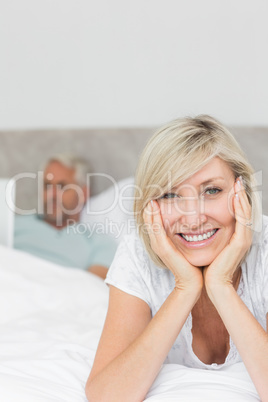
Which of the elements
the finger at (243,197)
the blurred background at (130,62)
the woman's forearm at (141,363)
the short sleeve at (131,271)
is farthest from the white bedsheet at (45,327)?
the blurred background at (130,62)

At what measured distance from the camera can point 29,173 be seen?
2629 mm

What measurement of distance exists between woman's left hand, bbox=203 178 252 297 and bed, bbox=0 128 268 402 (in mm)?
202

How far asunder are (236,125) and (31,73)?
1113 millimetres

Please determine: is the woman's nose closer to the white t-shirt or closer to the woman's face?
the woman's face

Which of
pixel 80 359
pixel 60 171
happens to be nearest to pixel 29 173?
pixel 60 171

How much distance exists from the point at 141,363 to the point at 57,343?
0.41 metres

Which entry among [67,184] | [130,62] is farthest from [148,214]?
[130,62]

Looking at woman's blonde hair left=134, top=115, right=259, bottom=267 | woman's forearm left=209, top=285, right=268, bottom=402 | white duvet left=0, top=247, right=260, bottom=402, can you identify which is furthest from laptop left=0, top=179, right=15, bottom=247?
woman's forearm left=209, top=285, right=268, bottom=402

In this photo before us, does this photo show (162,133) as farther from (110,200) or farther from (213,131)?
(110,200)

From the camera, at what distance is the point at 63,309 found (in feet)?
5.67

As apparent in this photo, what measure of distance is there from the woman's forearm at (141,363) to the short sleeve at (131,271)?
0.48 ft

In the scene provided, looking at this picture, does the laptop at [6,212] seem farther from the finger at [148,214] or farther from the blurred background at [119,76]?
the finger at [148,214]

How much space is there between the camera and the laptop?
7.25ft

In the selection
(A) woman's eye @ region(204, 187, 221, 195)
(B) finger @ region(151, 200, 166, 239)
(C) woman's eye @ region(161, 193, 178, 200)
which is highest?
(A) woman's eye @ region(204, 187, 221, 195)
